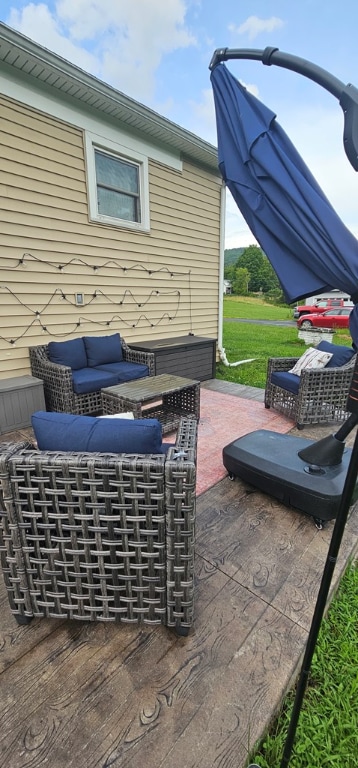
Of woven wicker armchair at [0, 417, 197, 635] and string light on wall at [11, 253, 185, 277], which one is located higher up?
string light on wall at [11, 253, 185, 277]

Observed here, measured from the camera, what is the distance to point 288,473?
7.02 ft

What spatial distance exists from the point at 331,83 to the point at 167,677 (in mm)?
2119

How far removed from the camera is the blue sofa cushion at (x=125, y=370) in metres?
3.98

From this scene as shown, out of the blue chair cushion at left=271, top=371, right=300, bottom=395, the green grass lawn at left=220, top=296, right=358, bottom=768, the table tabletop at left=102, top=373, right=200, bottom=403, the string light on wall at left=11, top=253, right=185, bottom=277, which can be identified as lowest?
the green grass lawn at left=220, top=296, right=358, bottom=768

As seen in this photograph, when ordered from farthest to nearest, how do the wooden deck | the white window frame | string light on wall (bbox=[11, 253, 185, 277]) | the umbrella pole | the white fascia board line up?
the white window frame, string light on wall (bbox=[11, 253, 185, 277]), the white fascia board, the wooden deck, the umbrella pole

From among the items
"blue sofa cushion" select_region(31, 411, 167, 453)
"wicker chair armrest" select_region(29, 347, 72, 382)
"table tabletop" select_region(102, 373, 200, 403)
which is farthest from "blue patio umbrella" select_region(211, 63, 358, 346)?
"wicker chair armrest" select_region(29, 347, 72, 382)

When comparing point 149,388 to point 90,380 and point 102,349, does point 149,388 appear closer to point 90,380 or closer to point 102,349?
point 90,380

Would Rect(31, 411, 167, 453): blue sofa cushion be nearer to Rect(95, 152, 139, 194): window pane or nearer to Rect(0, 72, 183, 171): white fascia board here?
Rect(0, 72, 183, 171): white fascia board

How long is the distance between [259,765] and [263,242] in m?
1.76

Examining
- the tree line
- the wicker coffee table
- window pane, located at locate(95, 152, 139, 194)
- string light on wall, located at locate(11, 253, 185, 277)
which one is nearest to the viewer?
the wicker coffee table

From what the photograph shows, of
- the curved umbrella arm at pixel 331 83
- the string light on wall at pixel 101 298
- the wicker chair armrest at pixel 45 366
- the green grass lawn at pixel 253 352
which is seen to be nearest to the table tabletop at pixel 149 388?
the wicker chair armrest at pixel 45 366

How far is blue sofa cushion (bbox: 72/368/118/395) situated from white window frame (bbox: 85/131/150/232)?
6.93ft

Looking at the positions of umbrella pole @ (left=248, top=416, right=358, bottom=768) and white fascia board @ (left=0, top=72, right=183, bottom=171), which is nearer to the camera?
umbrella pole @ (left=248, top=416, right=358, bottom=768)

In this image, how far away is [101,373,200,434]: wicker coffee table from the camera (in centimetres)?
308
